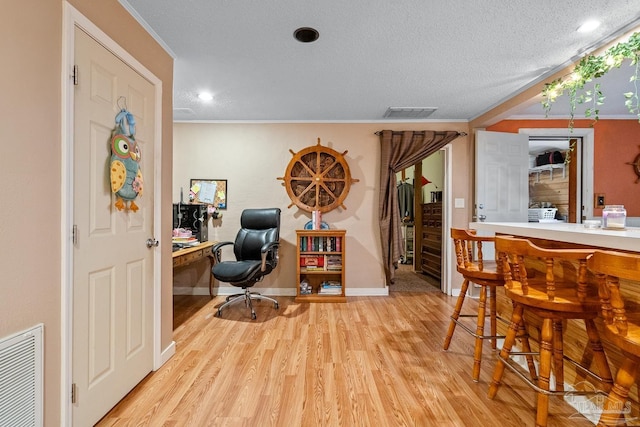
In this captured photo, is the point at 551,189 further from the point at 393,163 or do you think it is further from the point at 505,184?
the point at 393,163

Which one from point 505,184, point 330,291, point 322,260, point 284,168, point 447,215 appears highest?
point 284,168

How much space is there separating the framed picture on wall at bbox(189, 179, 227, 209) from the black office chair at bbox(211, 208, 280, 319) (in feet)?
1.73

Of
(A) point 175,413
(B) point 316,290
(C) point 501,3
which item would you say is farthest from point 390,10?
(B) point 316,290

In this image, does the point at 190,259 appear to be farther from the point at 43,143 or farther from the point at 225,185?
the point at 43,143

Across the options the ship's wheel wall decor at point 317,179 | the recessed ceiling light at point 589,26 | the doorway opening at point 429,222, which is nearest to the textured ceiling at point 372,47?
the recessed ceiling light at point 589,26

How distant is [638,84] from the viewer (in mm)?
2717

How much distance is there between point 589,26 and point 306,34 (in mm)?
1885

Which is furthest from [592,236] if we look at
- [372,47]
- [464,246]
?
[372,47]

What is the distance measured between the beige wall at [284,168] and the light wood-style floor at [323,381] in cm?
119

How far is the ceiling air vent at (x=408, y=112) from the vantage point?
138 inches

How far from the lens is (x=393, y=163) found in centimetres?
388

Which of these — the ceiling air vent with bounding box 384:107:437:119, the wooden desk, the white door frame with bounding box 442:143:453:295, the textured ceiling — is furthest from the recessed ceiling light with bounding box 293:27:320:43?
the white door frame with bounding box 442:143:453:295

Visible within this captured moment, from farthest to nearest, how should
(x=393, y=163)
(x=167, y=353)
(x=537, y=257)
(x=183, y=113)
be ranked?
1. (x=393, y=163)
2. (x=183, y=113)
3. (x=167, y=353)
4. (x=537, y=257)

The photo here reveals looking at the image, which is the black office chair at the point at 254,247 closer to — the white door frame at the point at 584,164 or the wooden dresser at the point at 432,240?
the wooden dresser at the point at 432,240
